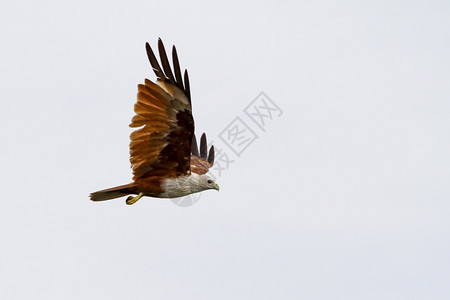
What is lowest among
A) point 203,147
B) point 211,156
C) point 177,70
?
point 211,156

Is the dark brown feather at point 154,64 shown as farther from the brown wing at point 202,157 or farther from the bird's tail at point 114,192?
the brown wing at point 202,157

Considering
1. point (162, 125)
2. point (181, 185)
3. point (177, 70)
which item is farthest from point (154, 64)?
point (181, 185)

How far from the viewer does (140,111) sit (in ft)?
62.1

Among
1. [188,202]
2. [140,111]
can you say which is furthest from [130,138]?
[188,202]

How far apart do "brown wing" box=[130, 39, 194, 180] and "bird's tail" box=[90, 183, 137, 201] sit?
0.94 feet

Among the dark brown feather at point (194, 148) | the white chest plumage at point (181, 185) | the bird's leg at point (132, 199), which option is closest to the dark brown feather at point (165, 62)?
the white chest plumage at point (181, 185)

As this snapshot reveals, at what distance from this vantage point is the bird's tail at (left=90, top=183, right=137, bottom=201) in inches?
749

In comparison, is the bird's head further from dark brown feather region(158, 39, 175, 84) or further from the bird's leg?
dark brown feather region(158, 39, 175, 84)

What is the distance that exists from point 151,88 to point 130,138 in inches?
42.5

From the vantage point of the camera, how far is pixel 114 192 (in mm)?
19141

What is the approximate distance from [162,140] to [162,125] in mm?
318

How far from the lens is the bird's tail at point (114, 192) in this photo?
62.4 feet

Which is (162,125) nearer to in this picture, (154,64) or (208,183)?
(154,64)

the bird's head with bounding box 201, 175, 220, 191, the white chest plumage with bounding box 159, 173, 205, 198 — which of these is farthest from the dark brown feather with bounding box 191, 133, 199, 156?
the white chest plumage with bounding box 159, 173, 205, 198
